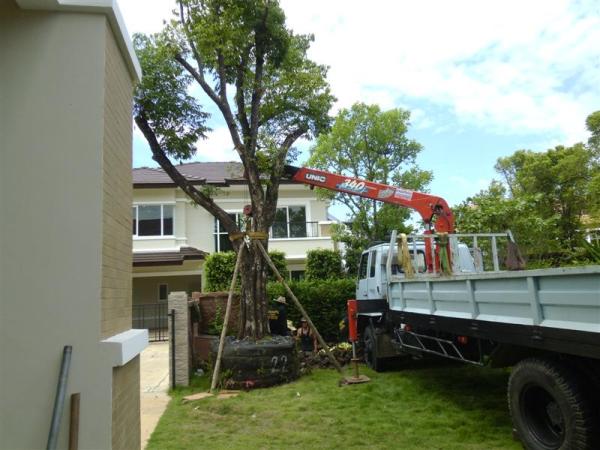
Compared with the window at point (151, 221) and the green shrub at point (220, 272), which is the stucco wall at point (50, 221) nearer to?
the green shrub at point (220, 272)

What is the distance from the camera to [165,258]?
19969mm

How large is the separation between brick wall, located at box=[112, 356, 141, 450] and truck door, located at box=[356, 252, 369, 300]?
7.20 meters

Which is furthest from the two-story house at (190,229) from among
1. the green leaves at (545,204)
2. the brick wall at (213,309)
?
the brick wall at (213,309)

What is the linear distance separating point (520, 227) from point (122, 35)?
14.9 m

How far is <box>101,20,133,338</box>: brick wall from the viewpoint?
3.34m

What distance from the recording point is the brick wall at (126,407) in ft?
10.8

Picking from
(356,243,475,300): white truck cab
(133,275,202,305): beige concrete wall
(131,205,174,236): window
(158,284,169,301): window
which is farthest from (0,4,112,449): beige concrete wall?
(158,284,169,301): window

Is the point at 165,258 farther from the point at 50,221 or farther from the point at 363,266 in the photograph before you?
the point at 50,221

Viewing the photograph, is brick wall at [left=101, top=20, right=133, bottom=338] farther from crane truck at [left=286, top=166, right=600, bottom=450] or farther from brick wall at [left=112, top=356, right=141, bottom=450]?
crane truck at [left=286, top=166, right=600, bottom=450]

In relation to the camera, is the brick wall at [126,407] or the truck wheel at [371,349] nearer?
the brick wall at [126,407]

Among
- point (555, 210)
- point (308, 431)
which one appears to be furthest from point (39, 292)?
point (555, 210)

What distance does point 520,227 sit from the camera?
15.9m

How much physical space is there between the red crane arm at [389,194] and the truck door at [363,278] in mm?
1403

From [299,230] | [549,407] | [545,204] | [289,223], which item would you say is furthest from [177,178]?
[545,204]
